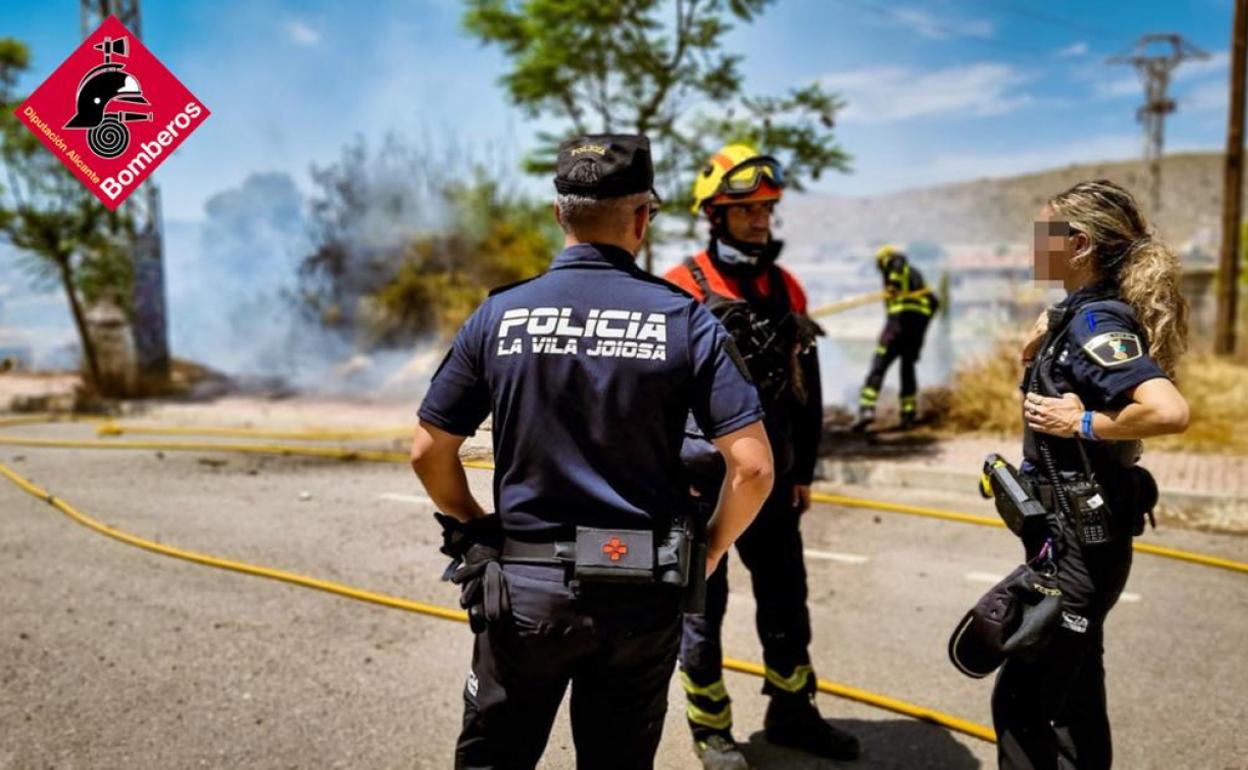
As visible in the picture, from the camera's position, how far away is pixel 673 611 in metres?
2.12

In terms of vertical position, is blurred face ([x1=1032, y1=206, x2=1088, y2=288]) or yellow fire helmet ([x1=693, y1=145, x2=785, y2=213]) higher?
yellow fire helmet ([x1=693, y1=145, x2=785, y2=213])

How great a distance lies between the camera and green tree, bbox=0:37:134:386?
12.8 m

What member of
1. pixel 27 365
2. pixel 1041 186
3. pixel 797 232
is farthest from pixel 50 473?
pixel 1041 186

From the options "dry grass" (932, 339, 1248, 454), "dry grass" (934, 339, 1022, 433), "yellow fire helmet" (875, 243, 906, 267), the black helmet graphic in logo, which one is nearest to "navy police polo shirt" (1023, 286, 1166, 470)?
the black helmet graphic in logo

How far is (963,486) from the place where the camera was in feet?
25.2

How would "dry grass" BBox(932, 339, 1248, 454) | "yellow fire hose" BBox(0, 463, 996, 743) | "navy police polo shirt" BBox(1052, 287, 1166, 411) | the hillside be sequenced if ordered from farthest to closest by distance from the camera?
the hillside → "dry grass" BBox(932, 339, 1248, 454) → "yellow fire hose" BBox(0, 463, 996, 743) → "navy police polo shirt" BBox(1052, 287, 1166, 411)

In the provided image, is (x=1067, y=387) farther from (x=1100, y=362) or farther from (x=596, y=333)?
(x=596, y=333)

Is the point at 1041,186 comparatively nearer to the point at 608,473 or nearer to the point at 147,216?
the point at 147,216

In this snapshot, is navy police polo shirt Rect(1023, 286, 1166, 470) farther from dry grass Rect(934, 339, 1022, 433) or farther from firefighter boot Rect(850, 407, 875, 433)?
firefighter boot Rect(850, 407, 875, 433)

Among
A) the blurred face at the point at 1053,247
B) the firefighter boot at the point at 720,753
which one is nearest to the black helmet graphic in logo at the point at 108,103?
the firefighter boot at the point at 720,753

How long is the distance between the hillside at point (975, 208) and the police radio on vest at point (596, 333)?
204ft

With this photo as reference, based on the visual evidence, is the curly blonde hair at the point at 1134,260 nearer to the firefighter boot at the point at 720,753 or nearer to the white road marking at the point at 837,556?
the firefighter boot at the point at 720,753

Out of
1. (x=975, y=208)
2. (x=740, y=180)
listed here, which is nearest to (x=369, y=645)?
(x=740, y=180)

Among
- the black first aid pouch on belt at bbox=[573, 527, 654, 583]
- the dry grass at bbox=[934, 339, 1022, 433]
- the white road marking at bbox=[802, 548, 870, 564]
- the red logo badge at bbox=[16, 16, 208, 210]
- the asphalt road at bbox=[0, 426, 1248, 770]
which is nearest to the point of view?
the black first aid pouch on belt at bbox=[573, 527, 654, 583]
